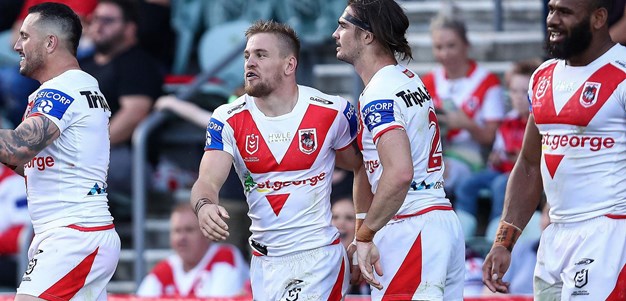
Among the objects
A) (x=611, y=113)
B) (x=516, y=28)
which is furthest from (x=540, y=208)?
(x=611, y=113)

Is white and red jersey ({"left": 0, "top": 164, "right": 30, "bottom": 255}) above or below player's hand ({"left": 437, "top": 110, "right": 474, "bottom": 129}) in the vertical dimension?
below

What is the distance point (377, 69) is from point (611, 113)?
1179 millimetres

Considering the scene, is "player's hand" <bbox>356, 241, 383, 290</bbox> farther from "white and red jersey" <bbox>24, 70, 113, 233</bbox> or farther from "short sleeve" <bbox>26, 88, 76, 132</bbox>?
"short sleeve" <bbox>26, 88, 76, 132</bbox>

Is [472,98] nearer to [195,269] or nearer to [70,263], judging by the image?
[195,269]

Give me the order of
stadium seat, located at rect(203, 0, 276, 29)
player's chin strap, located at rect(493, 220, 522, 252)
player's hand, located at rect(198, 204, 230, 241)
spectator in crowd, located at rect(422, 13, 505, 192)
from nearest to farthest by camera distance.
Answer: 1. player's hand, located at rect(198, 204, 230, 241)
2. player's chin strap, located at rect(493, 220, 522, 252)
3. spectator in crowd, located at rect(422, 13, 505, 192)
4. stadium seat, located at rect(203, 0, 276, 29)

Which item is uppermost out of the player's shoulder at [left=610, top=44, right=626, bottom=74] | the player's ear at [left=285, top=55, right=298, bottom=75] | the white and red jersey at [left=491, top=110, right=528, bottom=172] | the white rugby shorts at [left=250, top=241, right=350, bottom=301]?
the player's shoulder at [left=610, top=44, right=626, bottom=74]

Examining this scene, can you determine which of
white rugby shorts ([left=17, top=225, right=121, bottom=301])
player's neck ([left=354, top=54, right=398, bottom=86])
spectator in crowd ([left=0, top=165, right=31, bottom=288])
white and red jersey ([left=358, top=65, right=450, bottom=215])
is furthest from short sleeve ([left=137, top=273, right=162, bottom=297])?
player's neck ([left=354, top=54, right=398, bottom=86])

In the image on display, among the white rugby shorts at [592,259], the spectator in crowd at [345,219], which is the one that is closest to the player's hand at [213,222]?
the white rugby shorts at [592,259]

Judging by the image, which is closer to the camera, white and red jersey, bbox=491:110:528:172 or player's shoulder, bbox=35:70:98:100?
player's shoulder, bbox=35:70:98:100

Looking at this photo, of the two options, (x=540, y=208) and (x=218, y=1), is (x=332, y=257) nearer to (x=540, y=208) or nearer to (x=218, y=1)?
(x=540, y=208)

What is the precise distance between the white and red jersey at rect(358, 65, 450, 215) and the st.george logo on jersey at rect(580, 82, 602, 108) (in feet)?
2.44

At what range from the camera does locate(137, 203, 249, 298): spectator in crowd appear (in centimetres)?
945

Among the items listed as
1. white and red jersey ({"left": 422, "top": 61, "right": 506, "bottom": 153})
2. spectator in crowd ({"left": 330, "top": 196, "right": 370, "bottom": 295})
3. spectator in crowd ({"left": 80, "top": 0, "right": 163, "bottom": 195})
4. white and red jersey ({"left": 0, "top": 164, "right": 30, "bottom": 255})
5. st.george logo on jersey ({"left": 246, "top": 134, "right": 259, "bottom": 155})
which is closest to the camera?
st.george logo on jersey ({"left": 246, "top": 134, "right": 259, "bottom": 155})

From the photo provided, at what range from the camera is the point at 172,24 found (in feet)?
38.0
